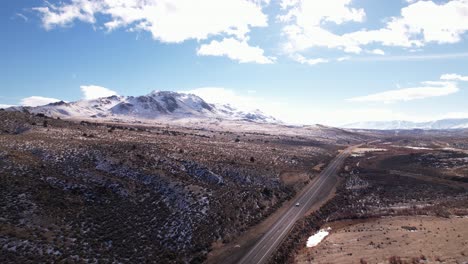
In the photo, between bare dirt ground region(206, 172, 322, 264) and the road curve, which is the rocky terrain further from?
the road curve

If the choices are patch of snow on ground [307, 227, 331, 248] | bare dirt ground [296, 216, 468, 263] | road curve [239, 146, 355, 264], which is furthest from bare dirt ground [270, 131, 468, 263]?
road curve [239, 146, 355, 264]

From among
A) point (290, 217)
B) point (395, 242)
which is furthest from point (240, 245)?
point (395, 242)

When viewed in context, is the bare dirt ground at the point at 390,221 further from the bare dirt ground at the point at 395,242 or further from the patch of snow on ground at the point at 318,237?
the patch of snow on ground at the point at 318,237

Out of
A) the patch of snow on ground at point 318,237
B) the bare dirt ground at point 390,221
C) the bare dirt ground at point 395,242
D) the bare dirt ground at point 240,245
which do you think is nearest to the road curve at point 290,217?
the bare dirt ground at point 240,245

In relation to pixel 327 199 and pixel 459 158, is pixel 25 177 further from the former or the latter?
pixel 459 158

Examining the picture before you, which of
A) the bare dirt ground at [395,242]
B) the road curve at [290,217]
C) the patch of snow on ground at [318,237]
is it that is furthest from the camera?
the patch of snow on ground at [318,237]

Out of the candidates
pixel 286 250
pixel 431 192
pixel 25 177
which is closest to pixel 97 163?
pixel 25 177
